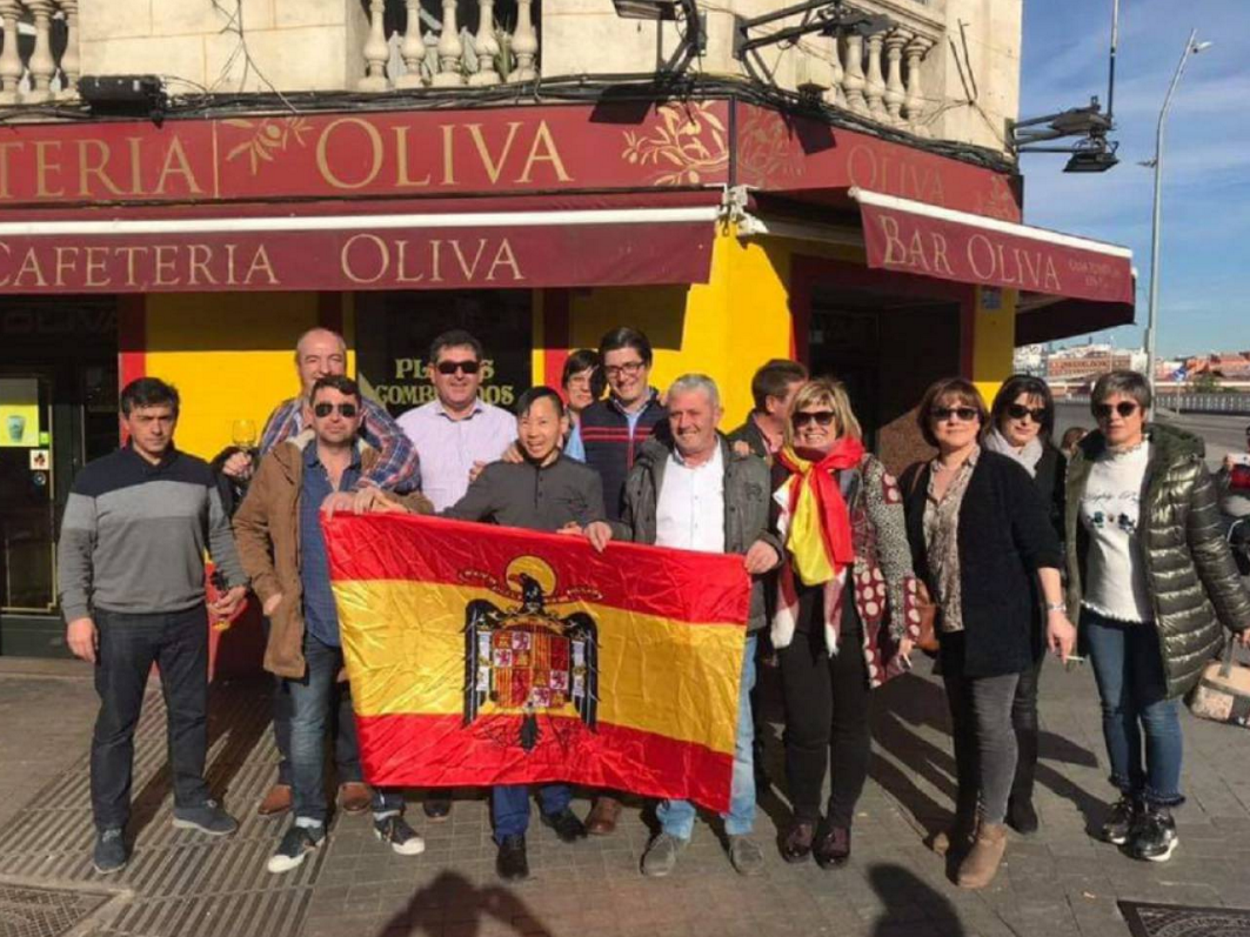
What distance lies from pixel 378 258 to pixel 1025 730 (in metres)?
3.79

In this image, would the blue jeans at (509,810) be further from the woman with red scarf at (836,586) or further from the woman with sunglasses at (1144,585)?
the woman with sunglasses at (1144,585)

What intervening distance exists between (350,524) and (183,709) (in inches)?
44.3

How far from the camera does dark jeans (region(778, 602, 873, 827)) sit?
3551 mm

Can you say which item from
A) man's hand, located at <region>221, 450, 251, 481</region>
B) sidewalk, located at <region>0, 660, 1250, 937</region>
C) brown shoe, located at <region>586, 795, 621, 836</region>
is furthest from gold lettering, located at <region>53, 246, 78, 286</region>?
brown shoe, located at <region>586, 795, 621, 836</region>

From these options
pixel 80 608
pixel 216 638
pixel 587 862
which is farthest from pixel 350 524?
pixel 216 638

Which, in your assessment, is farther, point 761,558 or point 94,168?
point 94,168

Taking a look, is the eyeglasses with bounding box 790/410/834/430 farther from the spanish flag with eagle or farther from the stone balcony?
the stone balcony

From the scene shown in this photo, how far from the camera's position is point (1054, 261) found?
5.97 meters

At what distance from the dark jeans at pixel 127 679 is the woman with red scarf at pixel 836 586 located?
231 centimetres

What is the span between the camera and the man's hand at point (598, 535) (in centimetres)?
342

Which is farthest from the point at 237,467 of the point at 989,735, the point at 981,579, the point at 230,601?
the point at 989,735

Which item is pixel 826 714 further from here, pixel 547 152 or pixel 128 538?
pixel 547 152

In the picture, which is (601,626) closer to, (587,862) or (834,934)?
(587,862)

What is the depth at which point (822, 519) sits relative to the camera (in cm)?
339
